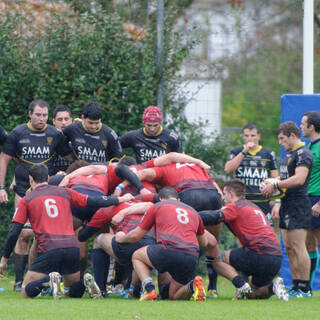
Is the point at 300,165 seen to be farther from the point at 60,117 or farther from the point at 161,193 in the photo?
the point at 60,117

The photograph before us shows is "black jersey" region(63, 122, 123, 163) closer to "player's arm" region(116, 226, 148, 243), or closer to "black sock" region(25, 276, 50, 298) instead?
"player's arm" region(116, 226, 148, 243)

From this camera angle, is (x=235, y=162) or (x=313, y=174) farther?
(x=235, y=162)

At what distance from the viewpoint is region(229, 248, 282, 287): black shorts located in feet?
28.1

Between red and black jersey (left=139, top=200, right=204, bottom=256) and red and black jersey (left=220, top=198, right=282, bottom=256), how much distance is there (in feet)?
Answer: 1.93

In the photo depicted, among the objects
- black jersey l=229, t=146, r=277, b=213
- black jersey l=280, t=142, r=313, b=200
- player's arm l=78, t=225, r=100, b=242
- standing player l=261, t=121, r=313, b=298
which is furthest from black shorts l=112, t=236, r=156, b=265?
black jersey l=229, t=146, r=277, b=213

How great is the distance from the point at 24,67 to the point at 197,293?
5.17m

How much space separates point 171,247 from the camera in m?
8.06

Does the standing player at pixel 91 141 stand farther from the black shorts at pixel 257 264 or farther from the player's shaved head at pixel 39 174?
the black shorts at pixel 257 264

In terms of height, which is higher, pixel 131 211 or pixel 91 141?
pixel 91 141

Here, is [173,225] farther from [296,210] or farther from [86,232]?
[296,210]

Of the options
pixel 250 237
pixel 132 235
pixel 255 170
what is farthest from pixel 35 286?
pixel 255 170

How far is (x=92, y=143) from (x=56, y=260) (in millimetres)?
2513

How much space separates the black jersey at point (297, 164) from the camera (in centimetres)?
907

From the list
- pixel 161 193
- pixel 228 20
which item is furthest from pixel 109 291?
pixel 228 20
